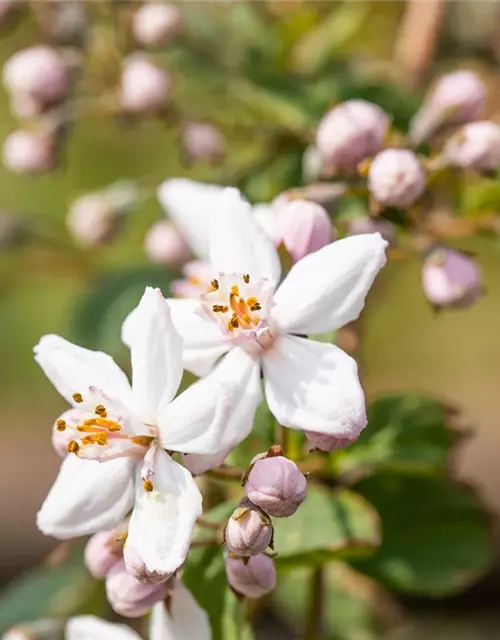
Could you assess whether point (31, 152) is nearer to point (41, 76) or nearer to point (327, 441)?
point (41, 76)

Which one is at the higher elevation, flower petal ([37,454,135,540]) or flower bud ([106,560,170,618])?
flower petal ([37,454,135,540])

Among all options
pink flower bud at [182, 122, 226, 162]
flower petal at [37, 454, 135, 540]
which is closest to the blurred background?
pink flower bud at [182, 122, 226, 162]

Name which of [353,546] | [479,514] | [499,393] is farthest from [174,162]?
[353,546]

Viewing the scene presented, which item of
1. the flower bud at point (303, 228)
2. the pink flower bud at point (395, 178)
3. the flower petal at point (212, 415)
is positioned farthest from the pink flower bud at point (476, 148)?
the flower petal at point (212, 415)

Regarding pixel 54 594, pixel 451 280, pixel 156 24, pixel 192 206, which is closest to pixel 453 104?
pixel 451 280

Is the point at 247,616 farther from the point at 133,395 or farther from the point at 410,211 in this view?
the point at 410,211

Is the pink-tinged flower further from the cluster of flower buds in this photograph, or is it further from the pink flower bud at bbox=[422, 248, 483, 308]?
the pink flower bud at bbox=[422, 248, 483, 308]
